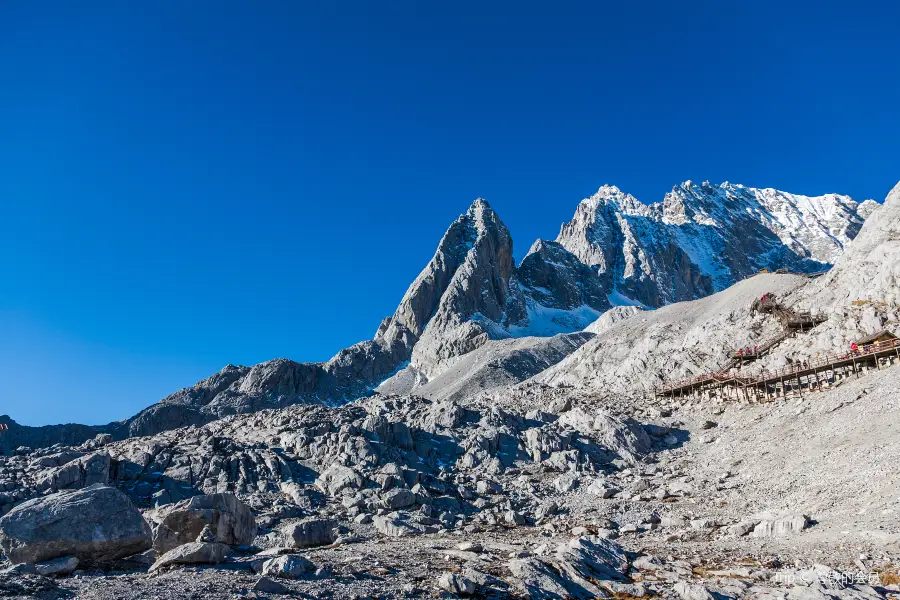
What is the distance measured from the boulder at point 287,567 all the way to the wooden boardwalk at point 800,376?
1965 inches

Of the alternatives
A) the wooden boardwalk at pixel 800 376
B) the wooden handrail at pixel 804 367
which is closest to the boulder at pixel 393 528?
the wooden boardwalk at pixel 800 376

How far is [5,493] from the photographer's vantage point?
34.2 m

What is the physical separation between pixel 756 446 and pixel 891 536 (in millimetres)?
23586

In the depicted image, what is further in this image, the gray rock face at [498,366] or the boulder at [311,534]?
the gray rock face at [498,366]

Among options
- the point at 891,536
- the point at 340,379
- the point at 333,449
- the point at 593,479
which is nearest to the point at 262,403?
the point at 340,379

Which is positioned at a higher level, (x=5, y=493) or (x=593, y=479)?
(x=5, y=493)

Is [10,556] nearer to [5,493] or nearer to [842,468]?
[5,493]

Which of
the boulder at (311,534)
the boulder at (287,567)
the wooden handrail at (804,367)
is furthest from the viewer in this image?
the wooden handrail at (804,367)

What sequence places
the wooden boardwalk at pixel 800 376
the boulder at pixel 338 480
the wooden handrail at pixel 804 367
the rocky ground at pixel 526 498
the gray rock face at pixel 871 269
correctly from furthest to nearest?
1. the gray rock face at pixel 871 269
2. the wooden boardwalk at pixel 800 376
3. the wooden handrail at pixel 804 367
4. the boulder at pixel 338 480
5. the rocky ground at pixel 526 498

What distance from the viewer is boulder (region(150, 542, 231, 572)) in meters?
16.1

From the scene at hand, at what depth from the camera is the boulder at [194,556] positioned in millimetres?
16109

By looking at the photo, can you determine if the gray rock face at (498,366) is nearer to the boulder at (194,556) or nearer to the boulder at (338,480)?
the boulder at (338,480)

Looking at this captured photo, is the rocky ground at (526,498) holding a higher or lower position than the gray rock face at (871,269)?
lower

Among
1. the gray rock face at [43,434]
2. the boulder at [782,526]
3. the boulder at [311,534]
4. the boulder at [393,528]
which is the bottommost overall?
the boulder at [782,526]
